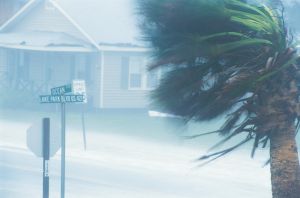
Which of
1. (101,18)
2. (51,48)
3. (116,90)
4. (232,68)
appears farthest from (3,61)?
(232,68)

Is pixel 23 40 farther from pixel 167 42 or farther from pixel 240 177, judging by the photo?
pixel 167 42

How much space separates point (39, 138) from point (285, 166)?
385 cm

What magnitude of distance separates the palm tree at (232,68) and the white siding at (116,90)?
16.6 feet

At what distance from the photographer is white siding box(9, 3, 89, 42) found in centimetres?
1114

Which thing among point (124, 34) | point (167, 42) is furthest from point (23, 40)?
point (167, 42)

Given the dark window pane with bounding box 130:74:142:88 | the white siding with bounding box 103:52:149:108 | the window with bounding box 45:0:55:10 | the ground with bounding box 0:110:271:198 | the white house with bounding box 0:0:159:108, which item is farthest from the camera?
the window with bounding box 45:0:55:10

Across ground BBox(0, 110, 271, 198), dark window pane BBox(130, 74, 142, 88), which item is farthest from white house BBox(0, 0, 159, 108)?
dark window pane BBox(130, 74, 142, 88)

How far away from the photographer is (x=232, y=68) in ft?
7.33

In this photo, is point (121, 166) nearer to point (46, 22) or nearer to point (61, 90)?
point (61, 90)

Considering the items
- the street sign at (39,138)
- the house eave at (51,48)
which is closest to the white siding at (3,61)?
the house eave at (51,48)

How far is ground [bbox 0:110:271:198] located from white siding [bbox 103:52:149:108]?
0.55ft

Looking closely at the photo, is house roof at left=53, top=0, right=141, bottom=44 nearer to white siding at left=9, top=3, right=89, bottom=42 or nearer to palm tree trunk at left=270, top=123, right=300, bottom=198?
white siding at left=9, top=3, right=89, bottom=42

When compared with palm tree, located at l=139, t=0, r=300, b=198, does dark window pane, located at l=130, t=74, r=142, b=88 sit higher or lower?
lower

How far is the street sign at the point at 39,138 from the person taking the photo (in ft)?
18.7
